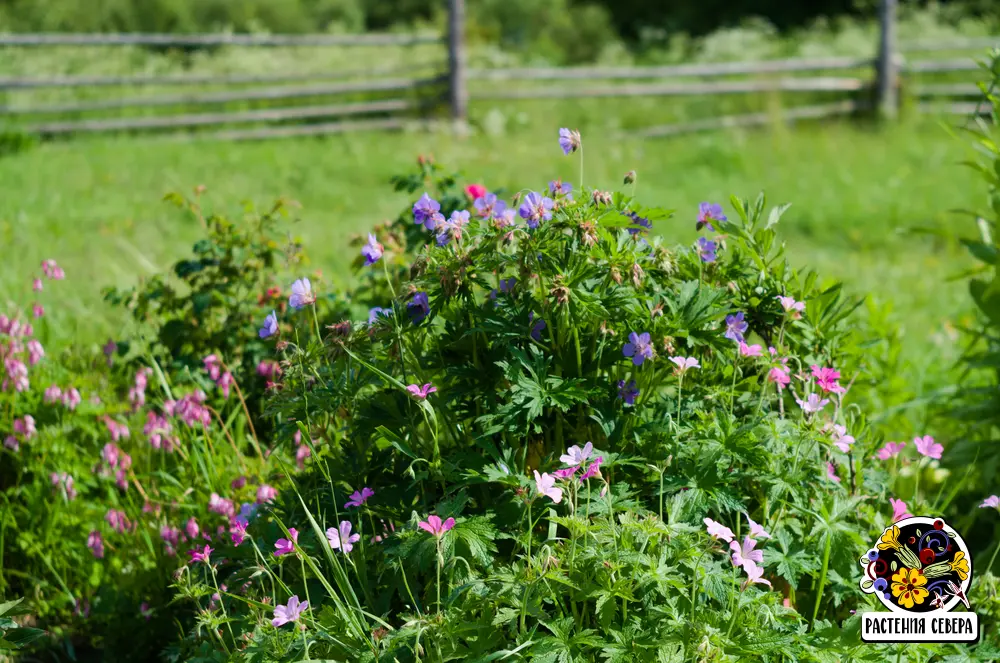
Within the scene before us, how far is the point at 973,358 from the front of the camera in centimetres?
243

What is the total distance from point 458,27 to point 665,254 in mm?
6562

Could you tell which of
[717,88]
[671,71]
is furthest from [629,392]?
[717,88]

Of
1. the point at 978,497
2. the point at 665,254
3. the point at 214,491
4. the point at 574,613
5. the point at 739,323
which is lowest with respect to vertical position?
the point at 978,497

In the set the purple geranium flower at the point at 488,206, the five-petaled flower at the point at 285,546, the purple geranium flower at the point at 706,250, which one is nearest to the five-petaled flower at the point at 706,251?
the purple geranium flower at the point at 706,250

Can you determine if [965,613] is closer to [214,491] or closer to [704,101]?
[214,491]

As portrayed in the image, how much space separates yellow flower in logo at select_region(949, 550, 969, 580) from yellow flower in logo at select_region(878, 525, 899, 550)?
0.28ft

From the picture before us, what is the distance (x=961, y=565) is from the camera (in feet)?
5.04

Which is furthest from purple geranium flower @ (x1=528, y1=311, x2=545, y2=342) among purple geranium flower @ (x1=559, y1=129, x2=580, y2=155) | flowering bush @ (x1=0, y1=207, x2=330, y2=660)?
flowering bush @ (x1=0, y1=207, x2=330, y2=660)

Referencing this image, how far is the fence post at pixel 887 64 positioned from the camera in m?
8.55

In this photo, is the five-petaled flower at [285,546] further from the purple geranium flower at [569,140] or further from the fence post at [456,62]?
the fence post at [456,62]

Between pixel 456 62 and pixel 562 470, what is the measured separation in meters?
6.84

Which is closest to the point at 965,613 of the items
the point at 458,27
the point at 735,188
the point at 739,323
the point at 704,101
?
the point at 739,323

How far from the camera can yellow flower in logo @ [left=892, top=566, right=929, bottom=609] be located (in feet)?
4.94

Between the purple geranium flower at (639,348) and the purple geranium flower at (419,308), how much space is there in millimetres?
329
